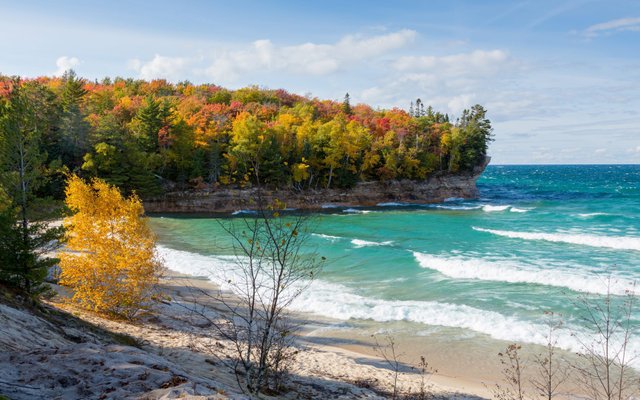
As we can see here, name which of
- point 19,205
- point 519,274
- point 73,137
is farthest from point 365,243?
point 73,137

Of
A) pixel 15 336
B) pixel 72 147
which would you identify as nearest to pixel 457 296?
pixel 15 336

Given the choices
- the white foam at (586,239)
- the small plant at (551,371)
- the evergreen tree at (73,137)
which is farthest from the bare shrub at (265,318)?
the evergreen tree at (73,137)

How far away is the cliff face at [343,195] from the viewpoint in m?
51.1

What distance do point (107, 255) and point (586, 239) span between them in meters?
33.8

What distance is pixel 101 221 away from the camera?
1445cm

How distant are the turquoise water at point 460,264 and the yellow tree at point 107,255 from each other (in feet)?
23.7

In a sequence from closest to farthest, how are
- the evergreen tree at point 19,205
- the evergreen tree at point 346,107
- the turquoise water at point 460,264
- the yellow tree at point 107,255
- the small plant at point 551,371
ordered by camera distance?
1. the small plant at point 551,371
2. the evergreen tree at point 19,205
3. the yellow tree at point 107,255
4. the turquoise water at point 460,264
5. the evergreen tree at point 346,107

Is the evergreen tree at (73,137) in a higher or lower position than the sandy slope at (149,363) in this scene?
higher

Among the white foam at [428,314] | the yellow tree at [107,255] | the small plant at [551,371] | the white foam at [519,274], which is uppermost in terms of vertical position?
the yellow tree at [107,255]

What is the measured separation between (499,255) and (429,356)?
53.8ft

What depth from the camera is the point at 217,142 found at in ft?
184

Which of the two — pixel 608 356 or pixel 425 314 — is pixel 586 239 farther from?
pixel 425 314

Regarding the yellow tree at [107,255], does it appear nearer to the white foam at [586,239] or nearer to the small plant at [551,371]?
the small plant at [551,371]

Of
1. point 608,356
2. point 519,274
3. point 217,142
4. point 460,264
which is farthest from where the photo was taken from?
point 217,142
